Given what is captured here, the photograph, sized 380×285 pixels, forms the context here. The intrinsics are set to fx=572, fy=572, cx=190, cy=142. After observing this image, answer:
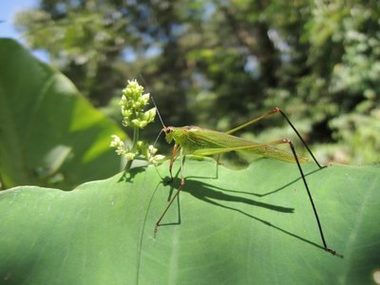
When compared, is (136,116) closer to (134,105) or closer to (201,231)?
(134,105)

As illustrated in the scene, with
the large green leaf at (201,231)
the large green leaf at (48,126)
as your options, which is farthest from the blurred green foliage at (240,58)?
the large green leaf at (201,231)

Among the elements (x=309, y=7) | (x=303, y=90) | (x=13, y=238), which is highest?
(x=303, y=90)

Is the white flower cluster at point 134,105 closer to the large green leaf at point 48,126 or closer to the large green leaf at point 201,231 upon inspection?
the large green leaf at point 201,231

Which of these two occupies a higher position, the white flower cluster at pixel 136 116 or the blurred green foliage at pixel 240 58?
the blurred green foliage at pixel 240 58

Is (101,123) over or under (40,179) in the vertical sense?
over

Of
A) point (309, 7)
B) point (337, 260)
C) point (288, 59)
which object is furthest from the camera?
point (288, 59)

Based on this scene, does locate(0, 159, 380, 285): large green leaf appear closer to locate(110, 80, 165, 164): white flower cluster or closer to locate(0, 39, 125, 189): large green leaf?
locate(110, 80, 165, 164): white flower cluster

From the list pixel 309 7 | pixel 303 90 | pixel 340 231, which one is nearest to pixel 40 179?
pixel 340 231

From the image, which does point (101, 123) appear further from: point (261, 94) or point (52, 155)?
point (261, 94)
